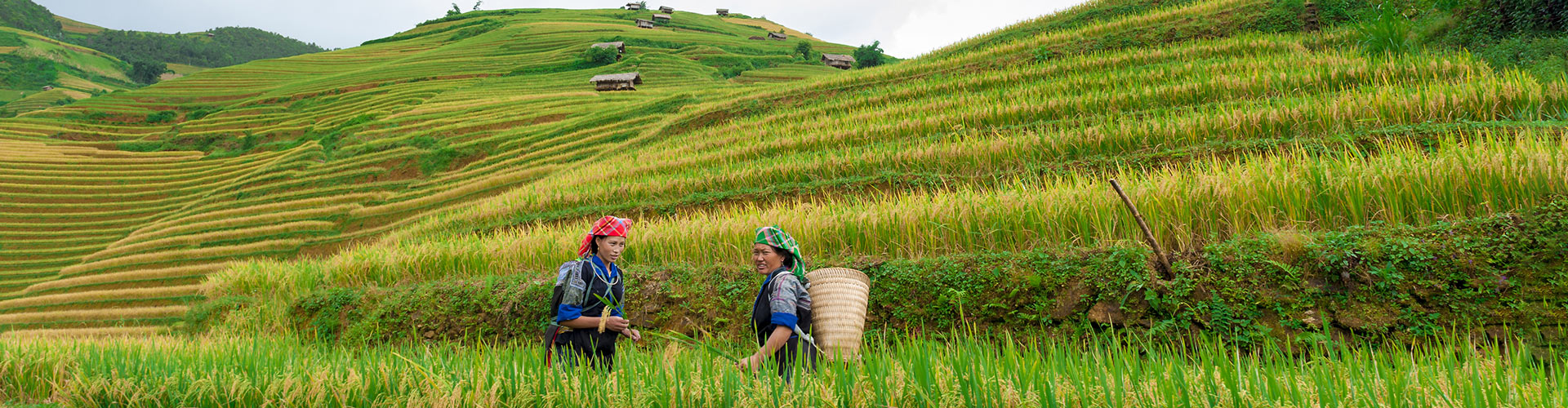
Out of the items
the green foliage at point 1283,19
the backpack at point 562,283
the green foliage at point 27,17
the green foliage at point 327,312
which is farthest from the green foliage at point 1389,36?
the green foliage at point 27,17

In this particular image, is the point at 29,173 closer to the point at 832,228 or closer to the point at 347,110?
the point at 347,110

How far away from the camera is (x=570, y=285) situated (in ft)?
10.8

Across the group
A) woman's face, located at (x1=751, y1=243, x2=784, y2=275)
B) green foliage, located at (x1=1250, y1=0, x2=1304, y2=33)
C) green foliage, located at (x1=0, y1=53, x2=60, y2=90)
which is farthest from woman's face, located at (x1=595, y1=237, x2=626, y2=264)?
green foliage, located at (x1=0, y1=53, x2=60, y2=90)

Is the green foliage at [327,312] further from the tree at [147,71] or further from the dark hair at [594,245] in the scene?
the tree at [147,71]

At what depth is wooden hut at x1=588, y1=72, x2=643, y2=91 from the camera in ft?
105

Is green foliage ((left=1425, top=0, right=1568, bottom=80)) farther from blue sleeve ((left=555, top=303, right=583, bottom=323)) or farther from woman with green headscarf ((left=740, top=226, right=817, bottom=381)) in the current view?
blue sleeve ((left=555, top=303, right=583, bottom=323))

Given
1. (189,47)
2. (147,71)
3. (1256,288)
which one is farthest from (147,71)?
(1256,288)

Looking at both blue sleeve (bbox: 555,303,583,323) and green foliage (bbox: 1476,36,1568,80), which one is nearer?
blue sleeve (bbox: 555,303,583,323)

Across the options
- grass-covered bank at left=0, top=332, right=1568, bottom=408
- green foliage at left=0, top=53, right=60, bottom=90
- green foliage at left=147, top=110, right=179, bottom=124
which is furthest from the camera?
green foliage at left=0, top=53, right=60, bottom=90

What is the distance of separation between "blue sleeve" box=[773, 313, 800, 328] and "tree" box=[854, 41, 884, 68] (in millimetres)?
40483

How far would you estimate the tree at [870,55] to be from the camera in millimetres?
42250

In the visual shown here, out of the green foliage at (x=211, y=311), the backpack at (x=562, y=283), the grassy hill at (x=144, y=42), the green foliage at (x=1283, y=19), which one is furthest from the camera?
the grassy hill at (x=144, y=42)

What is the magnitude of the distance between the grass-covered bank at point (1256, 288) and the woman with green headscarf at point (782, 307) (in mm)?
518

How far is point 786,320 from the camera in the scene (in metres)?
2.75
